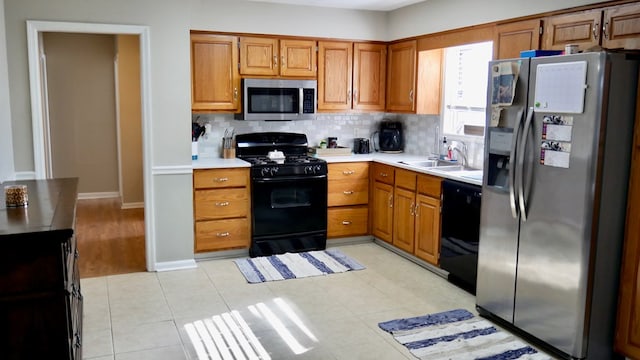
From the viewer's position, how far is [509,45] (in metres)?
4.12

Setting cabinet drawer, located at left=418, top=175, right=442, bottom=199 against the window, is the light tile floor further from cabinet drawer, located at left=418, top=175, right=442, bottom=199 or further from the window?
the window

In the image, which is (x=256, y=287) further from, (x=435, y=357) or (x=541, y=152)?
(x=541, y=152)

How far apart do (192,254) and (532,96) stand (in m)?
3.19

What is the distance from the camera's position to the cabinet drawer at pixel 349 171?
5.55 metres

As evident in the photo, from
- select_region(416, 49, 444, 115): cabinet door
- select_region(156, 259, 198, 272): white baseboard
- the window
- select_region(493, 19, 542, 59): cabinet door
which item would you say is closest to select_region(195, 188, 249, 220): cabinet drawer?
select_region(156, 259, 198, 272): white baseboard

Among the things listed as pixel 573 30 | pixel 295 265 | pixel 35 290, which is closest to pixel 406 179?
pixel 295 265

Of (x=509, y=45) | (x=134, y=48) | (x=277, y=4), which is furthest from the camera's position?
(x=134, y=48)

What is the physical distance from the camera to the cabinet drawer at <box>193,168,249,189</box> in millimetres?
4988

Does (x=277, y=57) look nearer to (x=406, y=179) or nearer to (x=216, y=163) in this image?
(x=216, y=163)

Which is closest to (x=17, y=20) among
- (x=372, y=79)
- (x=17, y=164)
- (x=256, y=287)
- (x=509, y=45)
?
(x=17, y=164)

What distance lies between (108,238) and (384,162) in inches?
122

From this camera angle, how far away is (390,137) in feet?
20.2

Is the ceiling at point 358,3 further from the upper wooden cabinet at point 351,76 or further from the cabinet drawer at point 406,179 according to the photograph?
the cabinet drawer at point 406,179

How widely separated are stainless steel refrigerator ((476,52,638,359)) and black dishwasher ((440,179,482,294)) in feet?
1.65
